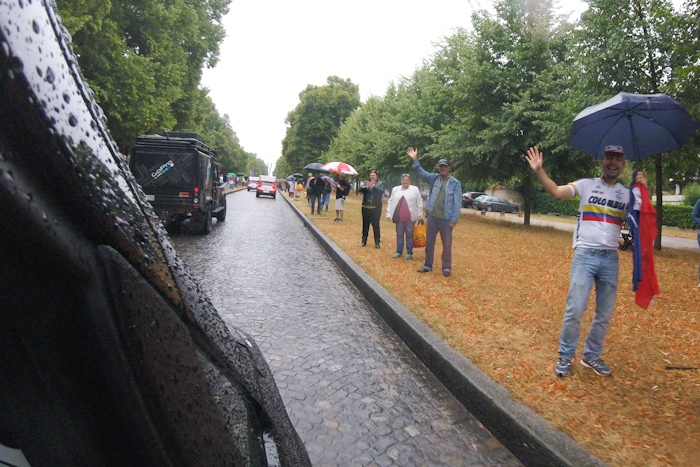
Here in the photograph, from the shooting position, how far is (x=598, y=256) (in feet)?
13.1

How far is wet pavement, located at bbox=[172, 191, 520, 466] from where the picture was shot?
3.01 m

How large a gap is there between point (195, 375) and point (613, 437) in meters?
3.01

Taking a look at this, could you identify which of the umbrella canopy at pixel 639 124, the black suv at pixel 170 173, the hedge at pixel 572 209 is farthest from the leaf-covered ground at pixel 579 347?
the hedge at pixel 572 209

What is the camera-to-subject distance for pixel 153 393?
33.5 inches

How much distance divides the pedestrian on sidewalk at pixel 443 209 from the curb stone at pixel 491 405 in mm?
2794

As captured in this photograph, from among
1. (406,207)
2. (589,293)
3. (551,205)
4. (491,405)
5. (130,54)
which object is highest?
(130,54)

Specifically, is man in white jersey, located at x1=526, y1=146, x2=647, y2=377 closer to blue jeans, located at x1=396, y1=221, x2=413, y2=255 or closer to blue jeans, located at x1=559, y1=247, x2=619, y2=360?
blue jeans, located at x1=559, y1=247, x2=619, y2=360

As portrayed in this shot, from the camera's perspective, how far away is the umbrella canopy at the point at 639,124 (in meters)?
4.15

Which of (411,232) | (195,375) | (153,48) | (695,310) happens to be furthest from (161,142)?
(195,375)

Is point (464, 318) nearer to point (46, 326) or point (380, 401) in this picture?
point (380, 401)

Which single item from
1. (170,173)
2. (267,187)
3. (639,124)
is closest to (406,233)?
(639,124)

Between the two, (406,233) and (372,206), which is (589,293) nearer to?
(406,233)

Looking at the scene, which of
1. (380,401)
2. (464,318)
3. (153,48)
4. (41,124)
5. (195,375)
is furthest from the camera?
(153,48)

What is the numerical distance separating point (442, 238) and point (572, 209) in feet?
117
